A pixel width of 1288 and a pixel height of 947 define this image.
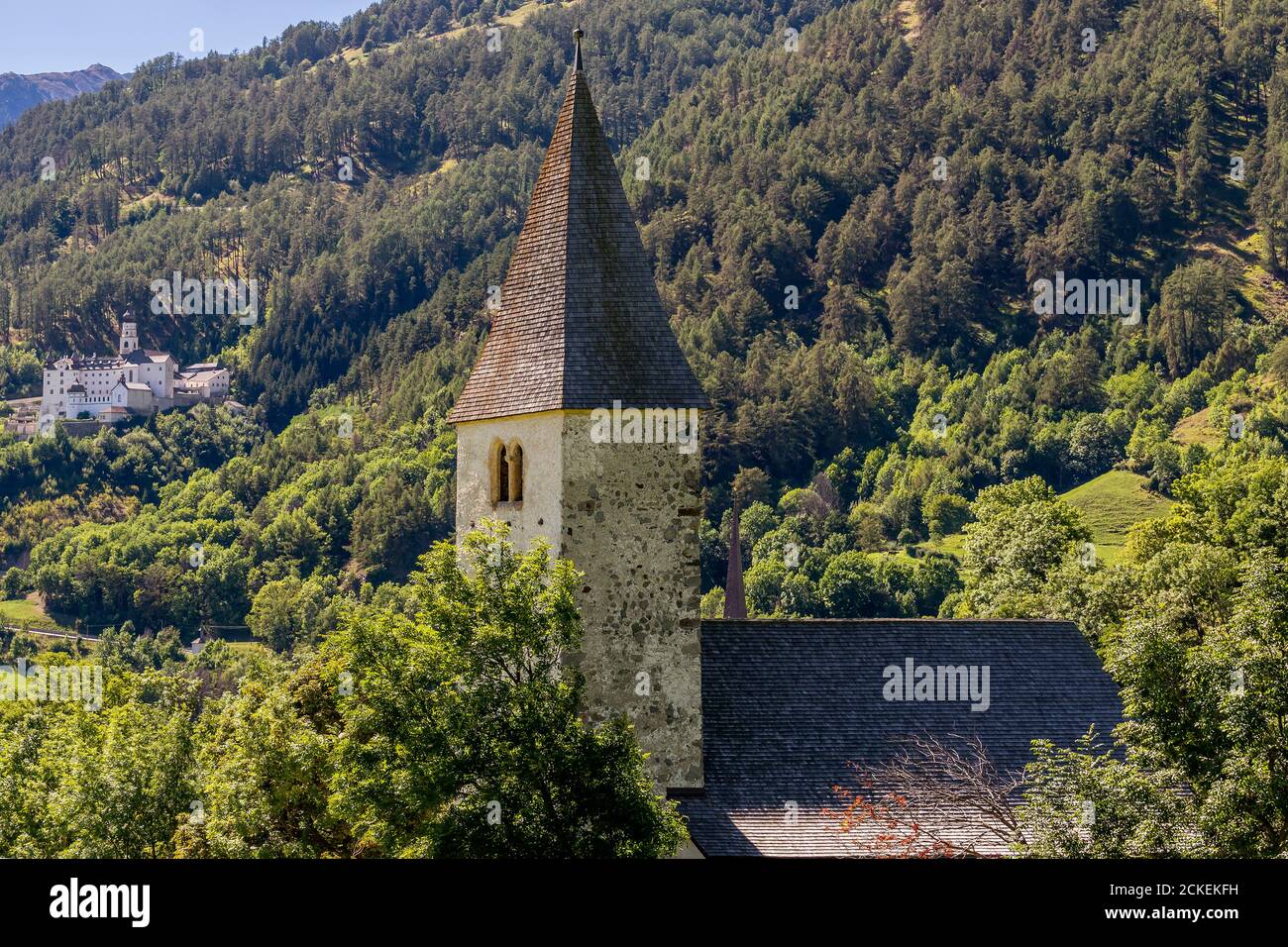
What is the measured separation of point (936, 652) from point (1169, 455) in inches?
5454

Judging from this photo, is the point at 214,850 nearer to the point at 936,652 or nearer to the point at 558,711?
the point at 558,711

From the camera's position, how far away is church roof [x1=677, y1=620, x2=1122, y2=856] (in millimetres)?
26531

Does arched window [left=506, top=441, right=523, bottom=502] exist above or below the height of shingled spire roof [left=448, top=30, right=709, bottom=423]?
below

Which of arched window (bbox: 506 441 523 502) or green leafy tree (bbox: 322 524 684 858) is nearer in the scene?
green leafy tree (bbox: 322 524 684 858)

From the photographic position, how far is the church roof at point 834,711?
26531 mm

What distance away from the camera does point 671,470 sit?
87.3 ft

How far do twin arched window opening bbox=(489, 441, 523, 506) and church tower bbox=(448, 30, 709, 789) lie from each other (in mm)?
23

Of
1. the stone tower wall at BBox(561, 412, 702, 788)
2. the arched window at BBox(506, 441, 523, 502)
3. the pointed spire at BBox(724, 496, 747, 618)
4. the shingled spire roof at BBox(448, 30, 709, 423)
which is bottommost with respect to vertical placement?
the pointed spire at BBox(724, 496, 747, 618)

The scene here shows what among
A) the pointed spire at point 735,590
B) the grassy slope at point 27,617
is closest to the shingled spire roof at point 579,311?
the pointed spire at point 735,590

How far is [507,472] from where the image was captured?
2759 centimetres

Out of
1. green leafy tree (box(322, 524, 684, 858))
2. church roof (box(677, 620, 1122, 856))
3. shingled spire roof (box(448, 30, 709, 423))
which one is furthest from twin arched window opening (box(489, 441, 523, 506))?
church roof (box(677, 620, 1122, 856))

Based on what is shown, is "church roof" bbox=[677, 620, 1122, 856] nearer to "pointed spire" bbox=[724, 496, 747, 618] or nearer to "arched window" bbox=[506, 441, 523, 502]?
"arched window" bbox=[506, 441, 523, 502]

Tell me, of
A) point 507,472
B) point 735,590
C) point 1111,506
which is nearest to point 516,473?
point 507,472
